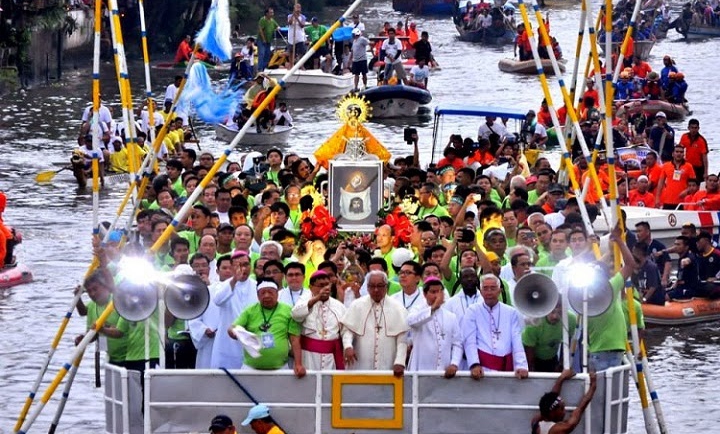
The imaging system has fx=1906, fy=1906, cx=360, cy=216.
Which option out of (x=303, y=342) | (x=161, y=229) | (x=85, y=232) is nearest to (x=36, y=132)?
(x=85, y=232)

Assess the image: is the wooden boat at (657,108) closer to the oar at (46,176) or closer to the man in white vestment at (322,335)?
the oar at (46,176)

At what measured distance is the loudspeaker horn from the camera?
1449 centimetres

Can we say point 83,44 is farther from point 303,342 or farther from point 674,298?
point 303,342

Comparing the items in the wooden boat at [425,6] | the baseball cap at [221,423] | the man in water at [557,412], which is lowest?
the wooden boat at [425,6]

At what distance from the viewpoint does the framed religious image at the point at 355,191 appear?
21.0m

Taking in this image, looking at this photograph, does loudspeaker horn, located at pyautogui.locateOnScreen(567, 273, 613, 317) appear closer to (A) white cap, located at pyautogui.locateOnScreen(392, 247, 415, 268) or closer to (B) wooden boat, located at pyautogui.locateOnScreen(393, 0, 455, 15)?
(A) white cap, located at pyautogui.locateOnScreen(392, 247, 415, 268)

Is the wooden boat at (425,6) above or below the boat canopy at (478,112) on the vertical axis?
below

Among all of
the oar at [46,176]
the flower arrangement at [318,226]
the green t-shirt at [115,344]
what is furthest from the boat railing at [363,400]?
the oar at [46,176]

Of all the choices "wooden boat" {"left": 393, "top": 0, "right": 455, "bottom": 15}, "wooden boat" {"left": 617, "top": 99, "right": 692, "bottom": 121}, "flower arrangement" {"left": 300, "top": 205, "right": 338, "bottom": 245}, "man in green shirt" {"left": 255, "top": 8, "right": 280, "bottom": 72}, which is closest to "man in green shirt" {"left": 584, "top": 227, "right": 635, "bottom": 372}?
"flower arrangement" {"left": 300, "top": 205, "right": 338, "bottom": 245}

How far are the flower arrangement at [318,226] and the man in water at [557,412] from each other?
5233 mm

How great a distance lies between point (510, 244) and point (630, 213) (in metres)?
7.50

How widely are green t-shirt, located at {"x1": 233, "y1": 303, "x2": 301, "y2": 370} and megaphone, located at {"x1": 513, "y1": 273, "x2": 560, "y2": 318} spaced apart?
1.80 meters

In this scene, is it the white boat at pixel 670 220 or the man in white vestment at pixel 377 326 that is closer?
the man in white vestment at pixel 377 326

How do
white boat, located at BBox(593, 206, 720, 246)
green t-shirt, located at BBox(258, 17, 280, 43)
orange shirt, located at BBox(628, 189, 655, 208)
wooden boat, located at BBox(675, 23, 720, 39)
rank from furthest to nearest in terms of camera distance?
1. wooden boat, located at BBox(675, 23, 720, 39)
2. green t-shirt, located at BBox(258, 17, 280, 43)
3. orange shirt, located at BBox(628, 189, 655, 208)
4. white boat, located at BBox(593, 206, 720, 246)
